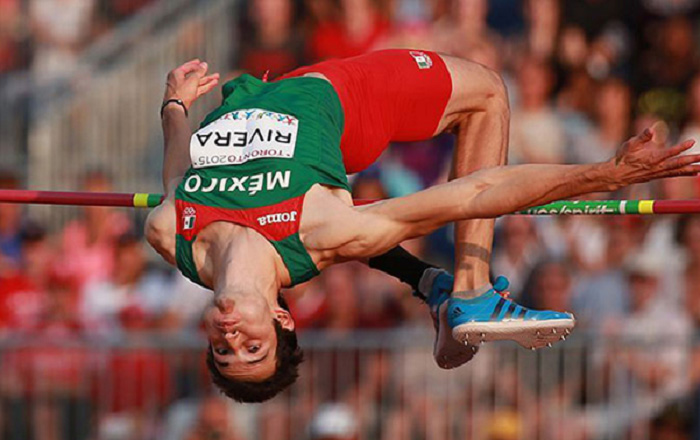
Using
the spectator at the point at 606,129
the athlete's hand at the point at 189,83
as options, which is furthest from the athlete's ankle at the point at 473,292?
the spectator at the point at 606,129

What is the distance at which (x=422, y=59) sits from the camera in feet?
29.2

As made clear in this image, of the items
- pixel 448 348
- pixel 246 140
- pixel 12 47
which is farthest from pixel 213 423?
pixel 12 47

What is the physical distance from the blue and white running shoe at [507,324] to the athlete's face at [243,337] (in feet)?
3.28

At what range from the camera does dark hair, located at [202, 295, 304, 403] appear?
26.7ft

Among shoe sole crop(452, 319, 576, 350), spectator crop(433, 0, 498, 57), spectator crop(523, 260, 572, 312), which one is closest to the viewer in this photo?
shoe sole crop(452, 319, 576, 350)

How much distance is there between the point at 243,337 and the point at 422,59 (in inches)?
76.5

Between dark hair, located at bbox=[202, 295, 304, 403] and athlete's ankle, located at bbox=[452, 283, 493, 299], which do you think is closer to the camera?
dark hair, located at bbox=[202, 295, 304, 403]

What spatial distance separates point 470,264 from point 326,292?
372 centimetres

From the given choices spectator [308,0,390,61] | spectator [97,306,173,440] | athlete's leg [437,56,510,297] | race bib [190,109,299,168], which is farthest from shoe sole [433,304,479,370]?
spectator [308,0,390,61]

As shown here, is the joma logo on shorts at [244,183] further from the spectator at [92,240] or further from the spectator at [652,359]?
the spectator at [92,240]

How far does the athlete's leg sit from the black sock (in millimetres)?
410

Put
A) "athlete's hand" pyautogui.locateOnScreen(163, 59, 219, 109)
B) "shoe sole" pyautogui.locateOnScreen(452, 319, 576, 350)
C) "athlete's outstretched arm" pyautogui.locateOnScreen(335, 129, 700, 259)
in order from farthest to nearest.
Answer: "athlete's hand" pyautogui.locateOnScreen(163, 59, 219, 109)
"shoe sole" pyautogui.locateOnScreen(452, 319, 576, 350)
"athlete's outstretched arm" pyautogui.locateOnScreen(335, 129, 700, 259)

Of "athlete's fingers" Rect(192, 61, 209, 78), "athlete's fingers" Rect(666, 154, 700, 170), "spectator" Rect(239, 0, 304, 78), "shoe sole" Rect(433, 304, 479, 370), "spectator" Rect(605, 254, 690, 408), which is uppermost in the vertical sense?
"spectator" Rect(239, 0, 304, 78)

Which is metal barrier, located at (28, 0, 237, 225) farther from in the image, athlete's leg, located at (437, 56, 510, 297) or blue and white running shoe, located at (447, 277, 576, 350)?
blue and white running shoe, located at (447, 277, 576, 350)
